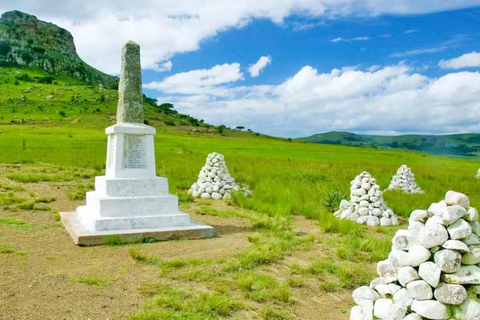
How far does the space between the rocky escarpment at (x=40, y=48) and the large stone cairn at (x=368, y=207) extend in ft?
499

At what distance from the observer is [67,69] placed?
160750 mm

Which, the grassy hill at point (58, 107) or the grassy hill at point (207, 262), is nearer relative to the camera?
the grassy hill at point (207, 262)

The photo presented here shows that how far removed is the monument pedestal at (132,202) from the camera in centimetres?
980

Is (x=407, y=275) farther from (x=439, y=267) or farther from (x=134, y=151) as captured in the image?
(x=134, y=151)

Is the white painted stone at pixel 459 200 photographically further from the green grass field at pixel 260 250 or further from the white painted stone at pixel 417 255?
the green grass field at pixel 260 250

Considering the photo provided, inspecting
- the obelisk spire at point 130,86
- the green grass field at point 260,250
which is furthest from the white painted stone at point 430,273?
the obelisk spire at point 130,86

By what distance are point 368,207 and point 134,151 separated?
728cm

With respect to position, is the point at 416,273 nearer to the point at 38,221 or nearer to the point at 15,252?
the point at 15,252

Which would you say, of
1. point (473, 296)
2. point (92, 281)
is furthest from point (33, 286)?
point (473, 296)

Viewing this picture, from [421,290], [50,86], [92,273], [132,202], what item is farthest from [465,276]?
[50,86]

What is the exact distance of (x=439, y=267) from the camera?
411 centimetres

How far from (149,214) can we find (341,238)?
480 cm

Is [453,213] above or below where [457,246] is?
above

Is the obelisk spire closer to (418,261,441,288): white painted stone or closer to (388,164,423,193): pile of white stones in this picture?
(418,261,441,288): white painted stone
